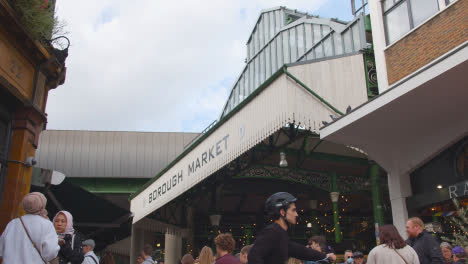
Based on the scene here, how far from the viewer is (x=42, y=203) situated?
4.61m

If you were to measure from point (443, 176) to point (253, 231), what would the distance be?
16.7m

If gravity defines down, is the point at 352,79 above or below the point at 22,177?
above

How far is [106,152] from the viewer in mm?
31422

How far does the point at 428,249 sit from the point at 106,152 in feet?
92.3

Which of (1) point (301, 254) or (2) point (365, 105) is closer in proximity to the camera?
(1) point (301, 254)

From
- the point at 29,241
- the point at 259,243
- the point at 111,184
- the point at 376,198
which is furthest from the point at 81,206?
the point at 111,184

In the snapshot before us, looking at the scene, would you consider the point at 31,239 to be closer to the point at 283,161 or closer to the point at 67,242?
the point at 67,242

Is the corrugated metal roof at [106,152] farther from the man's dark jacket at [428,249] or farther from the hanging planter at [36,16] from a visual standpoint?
the man's dark jacket at [428,249]

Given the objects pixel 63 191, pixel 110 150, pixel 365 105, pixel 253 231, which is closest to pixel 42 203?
pixel 63 191

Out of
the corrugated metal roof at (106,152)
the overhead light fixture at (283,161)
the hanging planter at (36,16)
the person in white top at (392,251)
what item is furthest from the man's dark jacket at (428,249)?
the corrugated metal roof at (106,152)

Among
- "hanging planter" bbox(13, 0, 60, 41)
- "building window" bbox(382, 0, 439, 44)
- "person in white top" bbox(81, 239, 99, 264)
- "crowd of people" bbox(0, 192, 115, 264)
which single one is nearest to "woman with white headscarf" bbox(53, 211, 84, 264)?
"crowd of people" bbox(0, 192, 115, 264)

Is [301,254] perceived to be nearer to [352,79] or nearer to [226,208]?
[352,79]

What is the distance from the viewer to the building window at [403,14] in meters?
10.3

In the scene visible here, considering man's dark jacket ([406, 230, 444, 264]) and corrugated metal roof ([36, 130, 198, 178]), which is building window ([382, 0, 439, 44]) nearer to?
man's dark jacket ([406, 230, 444, 264])
